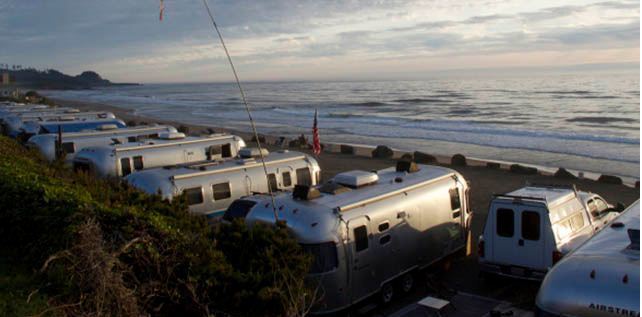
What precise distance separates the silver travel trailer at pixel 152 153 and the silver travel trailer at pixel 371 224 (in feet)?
18.8

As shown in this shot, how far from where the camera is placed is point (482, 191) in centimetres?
1855

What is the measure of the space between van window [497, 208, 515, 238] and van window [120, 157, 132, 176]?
360 inches

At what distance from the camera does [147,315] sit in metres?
5.73

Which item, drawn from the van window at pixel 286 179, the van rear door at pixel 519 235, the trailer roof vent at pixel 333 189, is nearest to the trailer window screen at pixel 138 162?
the van window at pixel 286 179

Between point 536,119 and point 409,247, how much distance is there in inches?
1717

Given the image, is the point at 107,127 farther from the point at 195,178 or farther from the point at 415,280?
the point at 415,280

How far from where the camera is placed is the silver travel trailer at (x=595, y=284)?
5.43m

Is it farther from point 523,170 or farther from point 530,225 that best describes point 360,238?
point 523,170

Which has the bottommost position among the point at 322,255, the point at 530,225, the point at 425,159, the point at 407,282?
the point at 425,159

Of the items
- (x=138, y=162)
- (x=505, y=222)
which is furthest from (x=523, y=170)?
(x=138, y=162)

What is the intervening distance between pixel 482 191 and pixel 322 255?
11.3 meters

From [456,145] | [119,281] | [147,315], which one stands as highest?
[119,281]

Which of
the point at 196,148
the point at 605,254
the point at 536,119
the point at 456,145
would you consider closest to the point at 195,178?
the point at 196,148

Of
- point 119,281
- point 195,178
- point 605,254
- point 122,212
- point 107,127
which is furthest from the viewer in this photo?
point 107,127
